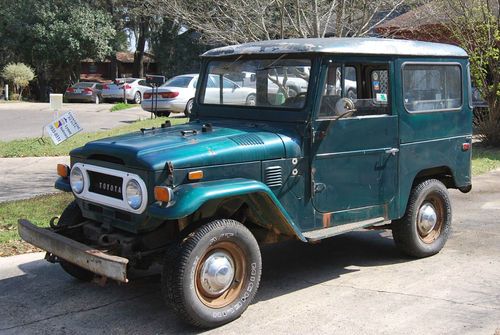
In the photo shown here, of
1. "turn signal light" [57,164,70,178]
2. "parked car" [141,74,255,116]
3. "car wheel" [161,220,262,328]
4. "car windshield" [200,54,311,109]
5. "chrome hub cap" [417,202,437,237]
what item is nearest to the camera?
"car wheel" [161,220,262,328]

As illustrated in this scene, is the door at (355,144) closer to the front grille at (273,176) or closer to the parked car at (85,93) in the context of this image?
the front grille at (273,176)

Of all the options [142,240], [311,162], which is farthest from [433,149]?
[142,240]

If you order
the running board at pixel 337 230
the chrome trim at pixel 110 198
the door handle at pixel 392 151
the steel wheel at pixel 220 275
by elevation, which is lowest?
the steel wheel at pixel 220 275

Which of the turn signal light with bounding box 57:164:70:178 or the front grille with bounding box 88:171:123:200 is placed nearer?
the front grille with bounding box 88:171:123:200

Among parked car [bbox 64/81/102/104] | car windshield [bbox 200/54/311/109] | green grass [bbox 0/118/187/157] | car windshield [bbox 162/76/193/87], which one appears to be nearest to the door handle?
car windshield [bbox 200/54/311/109]

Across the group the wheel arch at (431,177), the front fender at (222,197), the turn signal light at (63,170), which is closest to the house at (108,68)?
the wheel arch at (431,177)

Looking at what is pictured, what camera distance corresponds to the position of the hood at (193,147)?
4.25 m

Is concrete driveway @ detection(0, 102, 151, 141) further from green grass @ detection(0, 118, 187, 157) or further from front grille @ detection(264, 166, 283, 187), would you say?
front grille @ detection(264, 166, 283, 187)

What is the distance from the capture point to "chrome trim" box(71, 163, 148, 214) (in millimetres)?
4223

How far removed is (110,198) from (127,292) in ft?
3.23

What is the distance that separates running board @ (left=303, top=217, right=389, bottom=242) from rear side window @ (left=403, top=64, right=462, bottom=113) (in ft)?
3.63

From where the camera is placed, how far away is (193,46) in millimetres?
36906

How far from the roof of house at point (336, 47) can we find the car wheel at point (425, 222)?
130 centimetres

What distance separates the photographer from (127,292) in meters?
5.09
